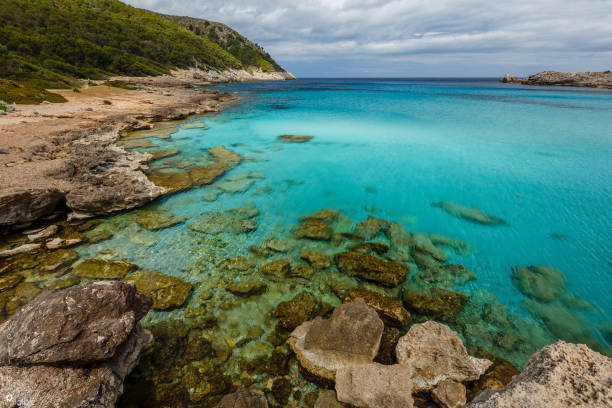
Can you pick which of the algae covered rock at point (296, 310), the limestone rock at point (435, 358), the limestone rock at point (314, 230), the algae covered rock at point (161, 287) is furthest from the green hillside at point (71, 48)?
the limestone rock at point (435, 358)

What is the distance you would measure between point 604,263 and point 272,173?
529 inches

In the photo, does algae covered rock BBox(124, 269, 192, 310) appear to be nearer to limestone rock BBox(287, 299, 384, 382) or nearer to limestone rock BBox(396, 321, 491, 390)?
limestone rock BBox(287, 299, 384, 382)

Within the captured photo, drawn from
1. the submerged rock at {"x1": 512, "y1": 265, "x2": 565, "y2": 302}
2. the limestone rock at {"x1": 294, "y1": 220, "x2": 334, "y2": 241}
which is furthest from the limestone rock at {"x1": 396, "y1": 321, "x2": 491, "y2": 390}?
the limestone rock at {"x1": 294, "y1": 220, "x2": 334, "y2": 241}

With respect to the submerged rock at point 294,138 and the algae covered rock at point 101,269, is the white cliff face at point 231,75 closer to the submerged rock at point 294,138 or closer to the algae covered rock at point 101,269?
the submerged rock at point 294,138

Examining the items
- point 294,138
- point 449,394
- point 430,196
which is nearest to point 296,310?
point 449,394

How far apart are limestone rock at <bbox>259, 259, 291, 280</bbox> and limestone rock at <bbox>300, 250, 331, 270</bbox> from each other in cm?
61

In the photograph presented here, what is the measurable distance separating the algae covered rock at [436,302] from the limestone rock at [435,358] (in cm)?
101

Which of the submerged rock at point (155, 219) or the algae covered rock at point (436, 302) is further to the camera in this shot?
the submerged rock at point (155, 219)

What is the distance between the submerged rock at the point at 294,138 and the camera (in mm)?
21402

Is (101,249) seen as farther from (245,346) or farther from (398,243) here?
(398,243)

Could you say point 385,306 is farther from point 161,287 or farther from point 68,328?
point 68,328

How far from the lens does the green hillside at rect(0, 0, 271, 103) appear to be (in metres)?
29.1

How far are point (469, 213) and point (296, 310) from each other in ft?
29.3

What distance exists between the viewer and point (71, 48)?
49719 mm
